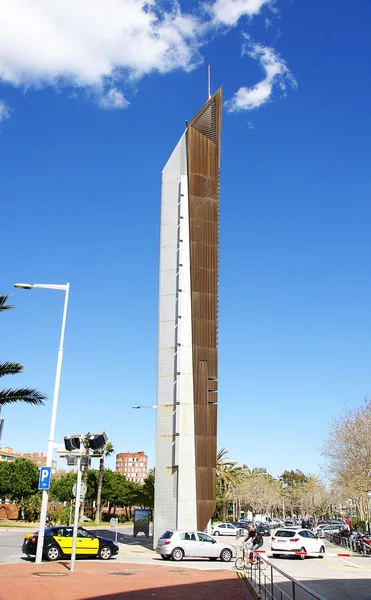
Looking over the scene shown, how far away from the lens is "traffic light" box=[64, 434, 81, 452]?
17.8m

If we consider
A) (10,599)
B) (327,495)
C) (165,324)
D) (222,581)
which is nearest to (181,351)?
(165,324)

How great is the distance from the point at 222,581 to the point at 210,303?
1817 centimetres

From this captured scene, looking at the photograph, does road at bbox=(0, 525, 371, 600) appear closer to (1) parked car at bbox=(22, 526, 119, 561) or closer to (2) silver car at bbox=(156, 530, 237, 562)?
(2) silver car at bbox=(156, 530, 237, 562)

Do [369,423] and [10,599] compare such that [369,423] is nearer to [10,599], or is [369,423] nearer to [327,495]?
[10,599]

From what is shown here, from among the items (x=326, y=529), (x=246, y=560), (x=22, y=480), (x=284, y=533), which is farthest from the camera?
(x=22, y=480)

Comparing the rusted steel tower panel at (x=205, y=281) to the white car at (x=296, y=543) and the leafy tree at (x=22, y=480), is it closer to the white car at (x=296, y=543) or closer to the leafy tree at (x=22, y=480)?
the white car at (x=296, y=543)

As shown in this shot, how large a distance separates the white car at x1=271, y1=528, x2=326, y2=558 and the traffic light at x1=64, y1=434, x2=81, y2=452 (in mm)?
14415

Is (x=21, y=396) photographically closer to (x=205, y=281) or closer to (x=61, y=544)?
(x=61, y=544)

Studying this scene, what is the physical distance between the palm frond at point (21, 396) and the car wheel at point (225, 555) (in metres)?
11.1

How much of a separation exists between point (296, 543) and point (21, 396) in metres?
16.4

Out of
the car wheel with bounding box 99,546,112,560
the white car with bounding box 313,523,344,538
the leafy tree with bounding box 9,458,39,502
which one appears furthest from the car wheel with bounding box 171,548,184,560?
the leafy tree with bounding box 9,458,39,502

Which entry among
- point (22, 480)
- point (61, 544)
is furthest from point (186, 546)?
point (22, 480)

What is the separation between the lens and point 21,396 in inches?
802

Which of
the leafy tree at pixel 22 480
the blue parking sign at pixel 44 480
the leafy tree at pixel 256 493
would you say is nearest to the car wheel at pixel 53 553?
the blue parking sign at pixel 44 480
